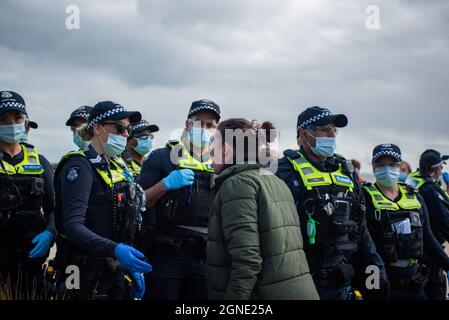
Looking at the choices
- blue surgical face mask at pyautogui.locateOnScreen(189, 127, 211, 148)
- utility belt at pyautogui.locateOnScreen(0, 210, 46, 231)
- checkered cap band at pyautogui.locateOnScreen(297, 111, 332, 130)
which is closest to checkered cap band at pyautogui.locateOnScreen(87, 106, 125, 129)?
blue surgical face mask at pyautogui.locateOnScreen(189, 127, 211, 148)

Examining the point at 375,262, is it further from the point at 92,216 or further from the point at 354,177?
the point at 92,216

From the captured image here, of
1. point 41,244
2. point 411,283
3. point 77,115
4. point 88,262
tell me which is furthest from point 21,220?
point 411,283

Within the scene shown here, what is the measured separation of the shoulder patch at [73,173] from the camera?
409 cm

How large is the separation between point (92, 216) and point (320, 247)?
7.29 feet

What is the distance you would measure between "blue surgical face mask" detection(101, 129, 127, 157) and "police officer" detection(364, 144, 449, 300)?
123 inches

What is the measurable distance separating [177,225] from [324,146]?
176cm

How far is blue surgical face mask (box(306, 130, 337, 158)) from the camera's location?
516cm

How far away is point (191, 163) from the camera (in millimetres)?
5246

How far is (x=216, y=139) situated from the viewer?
3529mm

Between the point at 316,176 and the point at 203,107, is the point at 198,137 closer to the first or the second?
the point at 203,107

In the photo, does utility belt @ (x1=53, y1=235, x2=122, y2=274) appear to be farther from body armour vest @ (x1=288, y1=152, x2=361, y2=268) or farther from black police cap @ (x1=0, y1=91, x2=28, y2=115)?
body armour vest @ (x1=288, y1=152, x2=361, y2=268)

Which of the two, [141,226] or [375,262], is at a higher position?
[141,226]

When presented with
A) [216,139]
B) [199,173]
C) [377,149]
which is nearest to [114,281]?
[199,173]
